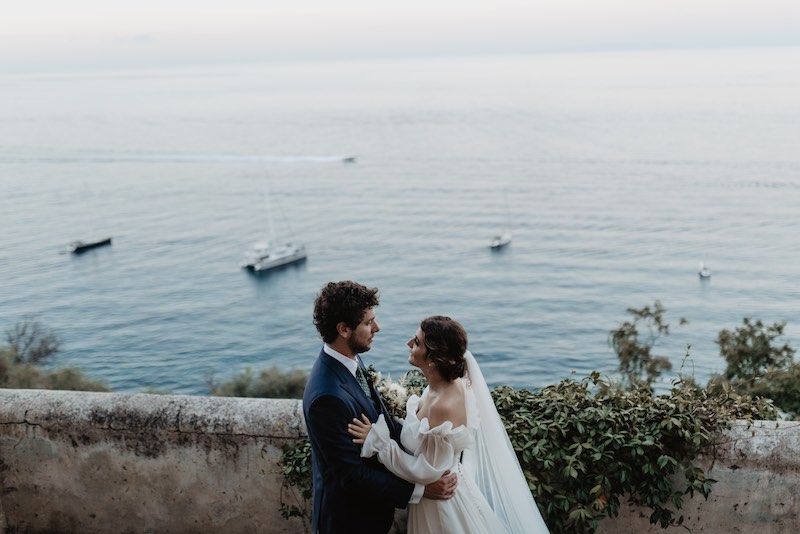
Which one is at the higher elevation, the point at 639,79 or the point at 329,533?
the point at 639,79

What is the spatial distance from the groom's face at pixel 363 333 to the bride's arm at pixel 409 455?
24 cm

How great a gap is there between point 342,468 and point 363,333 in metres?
0.46

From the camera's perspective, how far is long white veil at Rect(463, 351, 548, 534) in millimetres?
3051

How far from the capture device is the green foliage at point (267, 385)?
3269cm

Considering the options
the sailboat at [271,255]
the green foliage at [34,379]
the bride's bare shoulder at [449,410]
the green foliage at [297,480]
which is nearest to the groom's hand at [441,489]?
the bride's bare shoulder at [449,410]

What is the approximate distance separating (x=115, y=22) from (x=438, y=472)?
159 metres

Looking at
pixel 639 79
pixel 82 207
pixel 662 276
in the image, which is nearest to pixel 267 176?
pixel 82 207

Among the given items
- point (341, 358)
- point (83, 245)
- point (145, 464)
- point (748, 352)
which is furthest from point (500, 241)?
point (341, 358)

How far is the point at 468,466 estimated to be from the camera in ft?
9.98

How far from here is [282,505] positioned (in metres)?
3.58

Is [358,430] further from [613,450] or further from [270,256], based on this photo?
[270,256]

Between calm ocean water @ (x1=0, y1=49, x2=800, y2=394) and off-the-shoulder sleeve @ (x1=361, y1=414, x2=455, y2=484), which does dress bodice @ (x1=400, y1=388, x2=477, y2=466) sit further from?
calm ocean water @ (x1=0, y1=49, x2=800, y2=394)

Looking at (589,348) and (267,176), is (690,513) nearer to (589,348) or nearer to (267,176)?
(589,348)

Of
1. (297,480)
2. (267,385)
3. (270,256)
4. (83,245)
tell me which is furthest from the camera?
(83,245)
